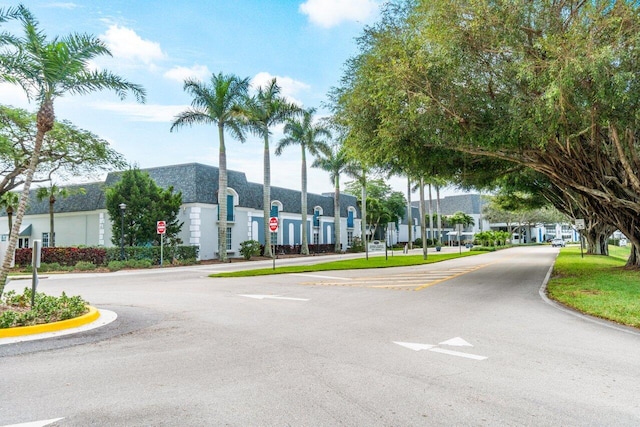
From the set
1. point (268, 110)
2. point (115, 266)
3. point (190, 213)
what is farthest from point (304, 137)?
point (115, 266)

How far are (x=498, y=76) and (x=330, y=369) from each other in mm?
10822

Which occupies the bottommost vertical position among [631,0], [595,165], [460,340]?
[460,340]

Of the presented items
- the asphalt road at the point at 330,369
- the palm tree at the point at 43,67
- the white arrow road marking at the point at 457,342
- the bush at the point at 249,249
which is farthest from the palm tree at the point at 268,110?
the white arrow road marking at the point at 457,342

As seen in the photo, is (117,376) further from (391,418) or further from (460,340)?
(460,340)

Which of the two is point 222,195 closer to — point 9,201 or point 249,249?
point 249,249

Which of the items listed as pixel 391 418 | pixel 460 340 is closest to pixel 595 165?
pixel 460 340

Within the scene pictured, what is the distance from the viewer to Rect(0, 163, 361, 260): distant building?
3438 centimetres

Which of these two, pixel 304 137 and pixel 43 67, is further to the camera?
pixel 304 137

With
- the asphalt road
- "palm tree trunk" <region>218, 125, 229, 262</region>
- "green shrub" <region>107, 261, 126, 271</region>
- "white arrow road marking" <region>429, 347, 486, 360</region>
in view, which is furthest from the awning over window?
"white arrow road marking" <region>429, 347, 486, 360</region>

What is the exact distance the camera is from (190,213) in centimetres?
3412

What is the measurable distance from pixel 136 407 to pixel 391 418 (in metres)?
2.55

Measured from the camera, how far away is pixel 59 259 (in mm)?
27438

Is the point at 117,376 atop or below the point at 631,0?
below

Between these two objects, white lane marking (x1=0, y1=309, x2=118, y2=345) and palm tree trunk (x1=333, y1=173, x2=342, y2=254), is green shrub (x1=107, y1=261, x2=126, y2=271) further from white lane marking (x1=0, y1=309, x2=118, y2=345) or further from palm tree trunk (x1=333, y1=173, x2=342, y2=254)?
palm tree trunk (x1=333, y1=173, x2=342, y2=254)
